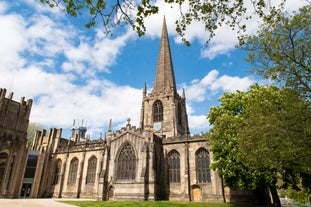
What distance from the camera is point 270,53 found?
11195mm

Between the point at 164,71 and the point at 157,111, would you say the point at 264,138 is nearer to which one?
the point at 157,111

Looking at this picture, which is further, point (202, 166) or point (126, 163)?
point (126, 163)

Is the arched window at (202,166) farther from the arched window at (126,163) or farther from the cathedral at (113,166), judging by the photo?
the arched window at (126,163)

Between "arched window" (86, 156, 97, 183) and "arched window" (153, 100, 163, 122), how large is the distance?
1474 centimetres

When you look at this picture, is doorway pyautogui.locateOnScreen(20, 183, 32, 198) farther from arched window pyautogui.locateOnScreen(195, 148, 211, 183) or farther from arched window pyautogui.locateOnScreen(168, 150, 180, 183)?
arched window pyautogui.locateOnScreen(195, 148, 211, 183)

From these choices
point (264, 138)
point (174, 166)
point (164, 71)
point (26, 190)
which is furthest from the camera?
point (164, 71)

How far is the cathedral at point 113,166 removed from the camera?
28.2 metres

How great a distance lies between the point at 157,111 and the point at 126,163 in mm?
17445

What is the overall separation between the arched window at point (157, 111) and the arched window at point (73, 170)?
55.4ft

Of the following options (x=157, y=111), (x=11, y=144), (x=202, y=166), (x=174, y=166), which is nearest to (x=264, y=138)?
(x=202, y=166)

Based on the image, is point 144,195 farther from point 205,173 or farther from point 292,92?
point 292,92

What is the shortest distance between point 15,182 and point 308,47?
3700 centimetres

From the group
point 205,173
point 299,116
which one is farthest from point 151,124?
point 299,116

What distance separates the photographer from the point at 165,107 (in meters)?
44.9
